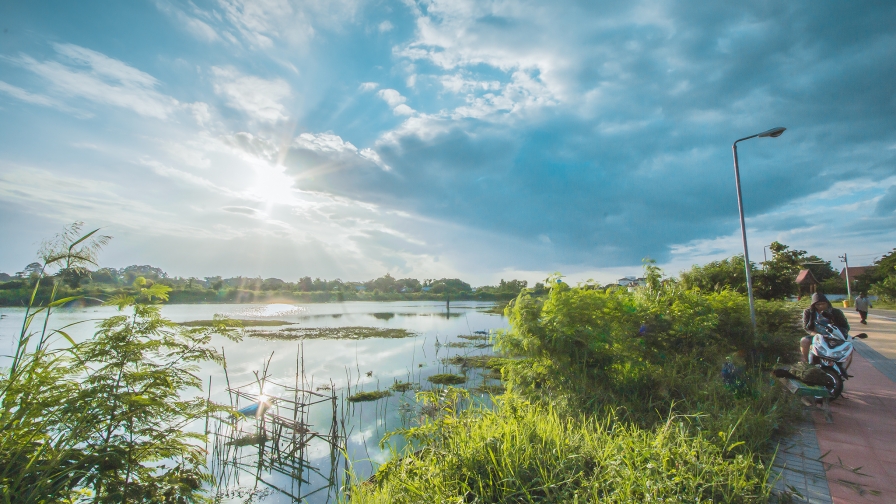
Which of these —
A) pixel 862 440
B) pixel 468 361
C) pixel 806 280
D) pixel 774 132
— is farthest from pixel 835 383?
pixel 806 280

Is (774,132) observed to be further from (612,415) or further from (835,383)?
(612,415)

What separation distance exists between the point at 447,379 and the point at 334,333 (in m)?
12.5

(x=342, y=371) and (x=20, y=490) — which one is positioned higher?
(x=20, y=490)

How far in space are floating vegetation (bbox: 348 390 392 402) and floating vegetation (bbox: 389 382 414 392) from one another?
16.5 inches

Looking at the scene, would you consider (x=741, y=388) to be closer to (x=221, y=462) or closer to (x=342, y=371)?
(x=221, y=462)

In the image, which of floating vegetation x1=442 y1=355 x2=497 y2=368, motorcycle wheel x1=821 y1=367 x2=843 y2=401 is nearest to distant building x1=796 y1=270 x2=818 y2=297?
floating vegetation x1=442 y1=355 x2=497 y2=368

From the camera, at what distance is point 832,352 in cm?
578

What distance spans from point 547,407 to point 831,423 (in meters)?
3.50

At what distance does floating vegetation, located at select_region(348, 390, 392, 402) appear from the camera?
9906 mm

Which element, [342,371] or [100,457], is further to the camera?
[342,371]

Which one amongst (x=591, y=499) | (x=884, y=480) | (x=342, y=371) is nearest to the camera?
(x=591, y=499)

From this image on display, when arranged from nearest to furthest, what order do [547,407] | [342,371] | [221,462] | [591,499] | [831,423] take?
[591,499] < [831,423] < [547,407] < [221,462] < [342,371]

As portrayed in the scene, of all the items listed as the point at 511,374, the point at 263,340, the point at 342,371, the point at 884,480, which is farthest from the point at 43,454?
the point at 263,340

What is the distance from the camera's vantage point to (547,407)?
5.59m
